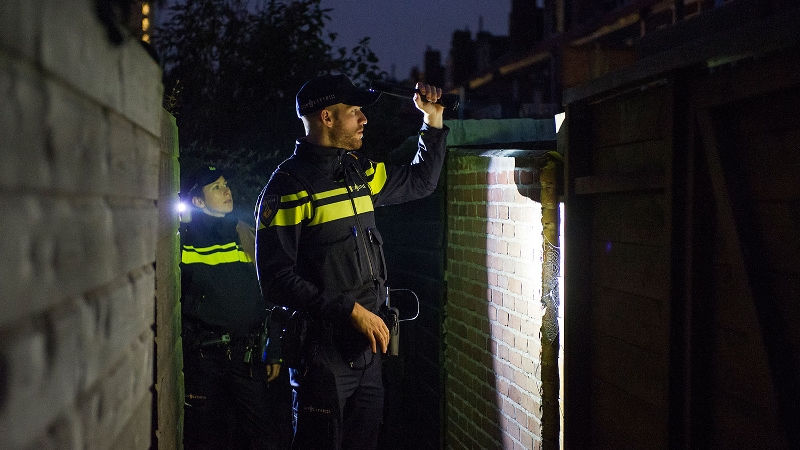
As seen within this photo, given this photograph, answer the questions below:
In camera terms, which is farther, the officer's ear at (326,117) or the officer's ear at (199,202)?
the officer's ear at (199,202)

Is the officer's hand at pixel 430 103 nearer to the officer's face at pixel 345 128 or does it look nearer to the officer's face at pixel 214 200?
the officer's face at pixel 345 128

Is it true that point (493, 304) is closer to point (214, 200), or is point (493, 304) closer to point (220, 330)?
point (220, 330)

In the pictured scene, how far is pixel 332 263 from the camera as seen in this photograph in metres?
3.24

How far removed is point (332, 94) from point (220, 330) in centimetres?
218

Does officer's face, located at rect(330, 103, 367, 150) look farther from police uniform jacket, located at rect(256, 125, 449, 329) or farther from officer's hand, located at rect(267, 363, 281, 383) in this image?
officer's hand, located at rect(267, 363, 281, 383)

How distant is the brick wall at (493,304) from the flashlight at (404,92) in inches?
14.6

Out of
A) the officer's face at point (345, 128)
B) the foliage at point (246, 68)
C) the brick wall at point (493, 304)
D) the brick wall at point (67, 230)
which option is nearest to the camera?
the brick wall at point (67, 230)

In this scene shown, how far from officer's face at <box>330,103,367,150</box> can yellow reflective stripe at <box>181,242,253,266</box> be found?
1744 mm

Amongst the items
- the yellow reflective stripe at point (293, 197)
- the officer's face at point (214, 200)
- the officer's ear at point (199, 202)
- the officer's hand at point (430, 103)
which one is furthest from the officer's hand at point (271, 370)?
the officer's hand at point (430, 103)

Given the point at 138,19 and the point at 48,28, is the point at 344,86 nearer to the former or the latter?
the point at 138,19

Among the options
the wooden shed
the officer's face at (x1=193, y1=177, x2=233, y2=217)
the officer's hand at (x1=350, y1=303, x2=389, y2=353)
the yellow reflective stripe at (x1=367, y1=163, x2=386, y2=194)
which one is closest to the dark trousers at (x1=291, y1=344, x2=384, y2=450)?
the officer's hand at (x1=350, y1=303, x2=389, y2=353)

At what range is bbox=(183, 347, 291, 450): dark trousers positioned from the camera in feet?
15.3

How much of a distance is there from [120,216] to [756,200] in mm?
1679

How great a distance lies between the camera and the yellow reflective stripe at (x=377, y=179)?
350cm
